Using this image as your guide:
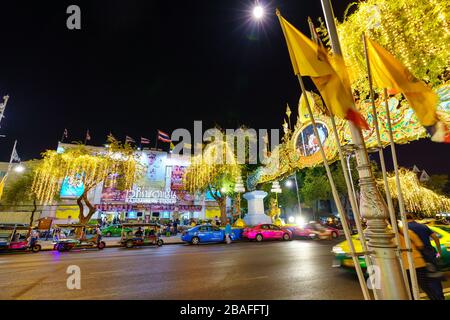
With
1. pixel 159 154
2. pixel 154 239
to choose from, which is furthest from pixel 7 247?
pixel 159 154

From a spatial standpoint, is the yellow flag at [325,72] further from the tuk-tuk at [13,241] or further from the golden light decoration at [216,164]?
the tuk-tuk at [13,241]

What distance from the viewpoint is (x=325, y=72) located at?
→ 3086 millimetres

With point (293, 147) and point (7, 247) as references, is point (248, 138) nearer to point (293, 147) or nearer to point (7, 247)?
point (293, 147)

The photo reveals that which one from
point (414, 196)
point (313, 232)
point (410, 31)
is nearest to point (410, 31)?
point (410, 31)

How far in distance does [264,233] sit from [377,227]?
53.6ft

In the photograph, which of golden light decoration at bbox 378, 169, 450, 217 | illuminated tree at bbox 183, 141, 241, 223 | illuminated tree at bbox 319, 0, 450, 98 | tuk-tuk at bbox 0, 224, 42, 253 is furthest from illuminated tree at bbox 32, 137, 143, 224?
golden light decoration at bbox 378, 169, 450, 217

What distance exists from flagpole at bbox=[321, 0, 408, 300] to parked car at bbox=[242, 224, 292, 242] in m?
16.1

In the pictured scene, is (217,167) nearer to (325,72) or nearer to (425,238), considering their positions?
(425,238)

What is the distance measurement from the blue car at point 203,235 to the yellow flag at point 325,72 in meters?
16.1

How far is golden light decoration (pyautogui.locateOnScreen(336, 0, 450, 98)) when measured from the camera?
6.25 meters

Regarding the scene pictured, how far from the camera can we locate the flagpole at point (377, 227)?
250 cm

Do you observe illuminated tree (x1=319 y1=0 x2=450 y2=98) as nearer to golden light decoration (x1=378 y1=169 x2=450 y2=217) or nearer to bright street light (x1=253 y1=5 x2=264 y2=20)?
bright street light (x1=253 y1=5 x2=264 y2=20)

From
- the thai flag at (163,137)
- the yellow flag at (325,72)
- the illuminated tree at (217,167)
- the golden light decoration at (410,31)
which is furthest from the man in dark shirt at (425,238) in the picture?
the thai flag at (163,137)
